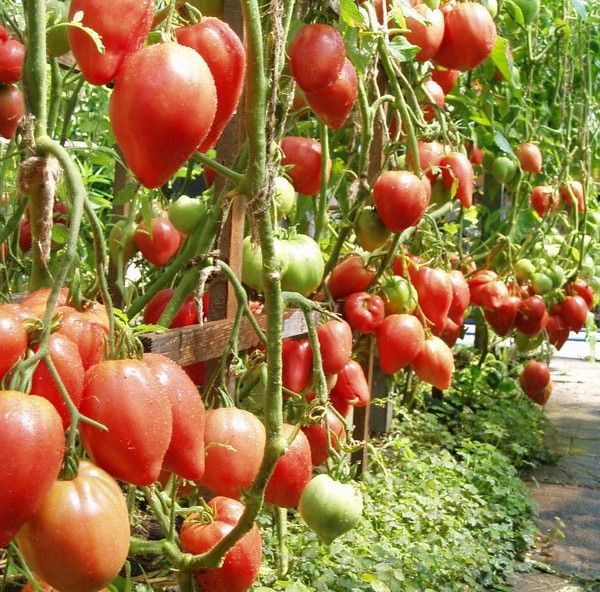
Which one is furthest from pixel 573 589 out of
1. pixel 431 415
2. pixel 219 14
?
pixel 219 14

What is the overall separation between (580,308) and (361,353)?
1282 mm

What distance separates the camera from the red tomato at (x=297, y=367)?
153cm

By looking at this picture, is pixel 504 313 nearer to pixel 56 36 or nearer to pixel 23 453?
pixel 56 36

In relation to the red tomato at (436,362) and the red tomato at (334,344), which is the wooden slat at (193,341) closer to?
the red tomato at (334,344)

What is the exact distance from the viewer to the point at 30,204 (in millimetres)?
640

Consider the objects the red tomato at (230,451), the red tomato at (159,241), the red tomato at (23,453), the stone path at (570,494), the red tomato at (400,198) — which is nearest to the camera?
the red tomato at (23,453)

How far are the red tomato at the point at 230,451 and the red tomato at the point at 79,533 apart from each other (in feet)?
1.16

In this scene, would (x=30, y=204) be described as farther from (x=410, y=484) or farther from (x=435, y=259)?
(x=410, y=484)

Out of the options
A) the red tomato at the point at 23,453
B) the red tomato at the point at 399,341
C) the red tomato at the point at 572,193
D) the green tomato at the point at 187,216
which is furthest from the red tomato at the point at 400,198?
the red tomato at the point at 572,193

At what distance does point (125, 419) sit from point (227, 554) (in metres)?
0.54

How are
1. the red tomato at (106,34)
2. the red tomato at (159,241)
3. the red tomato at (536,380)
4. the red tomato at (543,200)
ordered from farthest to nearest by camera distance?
the red tomato at (536,380), the red tomato at (543,200), the red tomato at (159,241), the red tomato at (106,34)

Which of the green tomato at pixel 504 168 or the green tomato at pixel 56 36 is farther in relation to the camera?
the green tomato at pixel 504 168

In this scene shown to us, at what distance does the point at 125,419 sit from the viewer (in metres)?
0.58

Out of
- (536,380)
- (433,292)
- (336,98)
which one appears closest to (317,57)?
(336,98)
